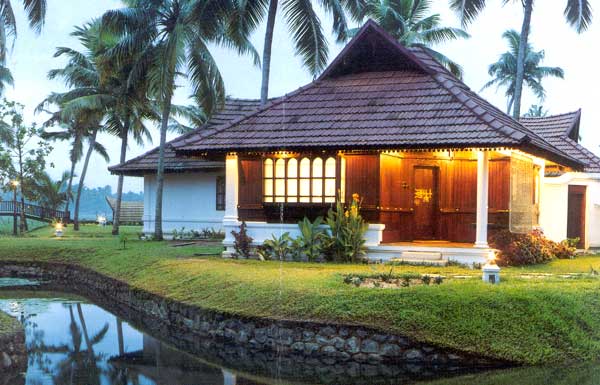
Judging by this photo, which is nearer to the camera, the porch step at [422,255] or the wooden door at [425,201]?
the porch step at [422,255]

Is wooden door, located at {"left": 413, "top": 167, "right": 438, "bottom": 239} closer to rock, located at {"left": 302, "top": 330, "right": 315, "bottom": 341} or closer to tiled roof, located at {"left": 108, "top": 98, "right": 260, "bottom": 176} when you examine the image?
rock, located at {"left": 302, "top": 330, "right": 315, "bottom": 341}

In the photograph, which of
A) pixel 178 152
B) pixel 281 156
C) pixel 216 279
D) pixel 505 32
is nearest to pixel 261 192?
pixel 281 156

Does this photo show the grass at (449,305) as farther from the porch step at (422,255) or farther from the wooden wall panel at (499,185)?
the wooden wall panel at (499,185)

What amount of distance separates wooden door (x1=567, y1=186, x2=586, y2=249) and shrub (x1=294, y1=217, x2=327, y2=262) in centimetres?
995

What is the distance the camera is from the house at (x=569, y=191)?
66.9ft

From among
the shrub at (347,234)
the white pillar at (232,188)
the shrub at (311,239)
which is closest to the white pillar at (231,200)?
the white pillar at (232,188)

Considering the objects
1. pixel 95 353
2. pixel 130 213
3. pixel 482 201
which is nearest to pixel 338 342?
pixel 95 353

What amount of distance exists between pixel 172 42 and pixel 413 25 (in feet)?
47.4

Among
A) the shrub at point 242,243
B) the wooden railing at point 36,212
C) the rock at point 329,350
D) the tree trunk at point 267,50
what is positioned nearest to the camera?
the rock at point 329,350

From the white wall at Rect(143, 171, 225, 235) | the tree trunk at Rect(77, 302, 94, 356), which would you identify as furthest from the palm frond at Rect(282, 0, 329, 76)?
the tree trunk at Rect(77, 302, 94, 356)

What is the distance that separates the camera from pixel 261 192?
54.4ft

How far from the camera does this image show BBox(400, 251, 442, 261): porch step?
14.9 m

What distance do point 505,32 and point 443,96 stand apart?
2488cm

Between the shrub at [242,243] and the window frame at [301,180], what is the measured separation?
86cm
